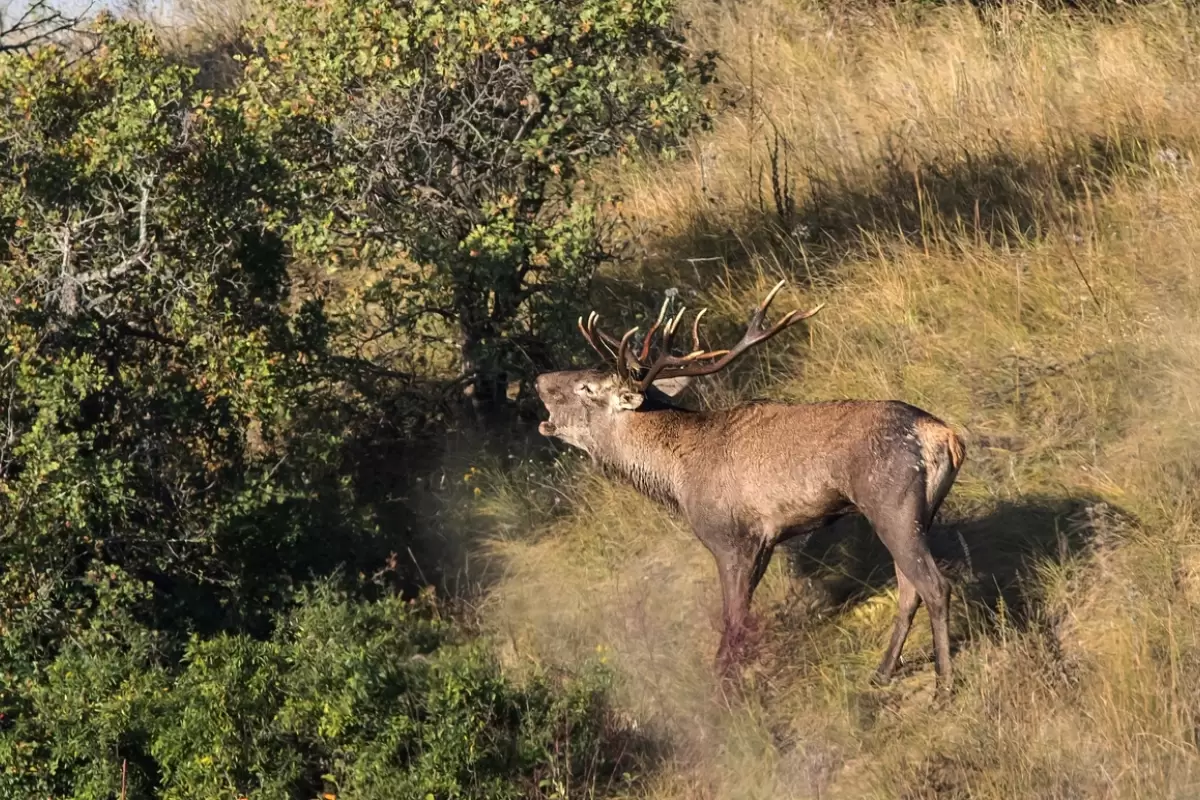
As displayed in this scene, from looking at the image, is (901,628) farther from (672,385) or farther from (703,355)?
(672,385)

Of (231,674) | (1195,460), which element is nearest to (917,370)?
(1195,460)

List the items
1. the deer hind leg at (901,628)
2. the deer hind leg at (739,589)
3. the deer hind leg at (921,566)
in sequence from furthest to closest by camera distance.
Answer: the deer hind leg at (739,589) < the deer hind leg at (901,628) < the deer hind leg at (921,566)

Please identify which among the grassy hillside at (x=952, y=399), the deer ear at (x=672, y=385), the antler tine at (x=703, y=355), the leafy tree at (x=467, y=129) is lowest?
the grassy hillside at (x=952, y=399)

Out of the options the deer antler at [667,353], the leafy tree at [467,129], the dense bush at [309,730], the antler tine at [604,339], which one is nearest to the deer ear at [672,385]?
the deer antler at [667,353]

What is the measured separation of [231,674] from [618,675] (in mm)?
1729

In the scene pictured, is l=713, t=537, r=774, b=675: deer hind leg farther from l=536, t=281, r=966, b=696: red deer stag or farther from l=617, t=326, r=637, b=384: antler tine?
l=617, t=326, r=637, b=384: antler tine

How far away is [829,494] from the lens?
687 cm

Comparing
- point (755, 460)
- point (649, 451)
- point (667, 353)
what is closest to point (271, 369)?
point (649, 451)

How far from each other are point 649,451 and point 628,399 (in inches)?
11.4

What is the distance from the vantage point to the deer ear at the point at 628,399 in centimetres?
783

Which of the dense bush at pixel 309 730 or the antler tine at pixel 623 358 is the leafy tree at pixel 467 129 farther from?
the dense bush at pixel 309 730

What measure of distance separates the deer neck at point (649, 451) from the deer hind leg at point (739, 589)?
525 mm

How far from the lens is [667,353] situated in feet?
24.7

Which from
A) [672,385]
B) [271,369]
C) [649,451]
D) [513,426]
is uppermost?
[271,369]
